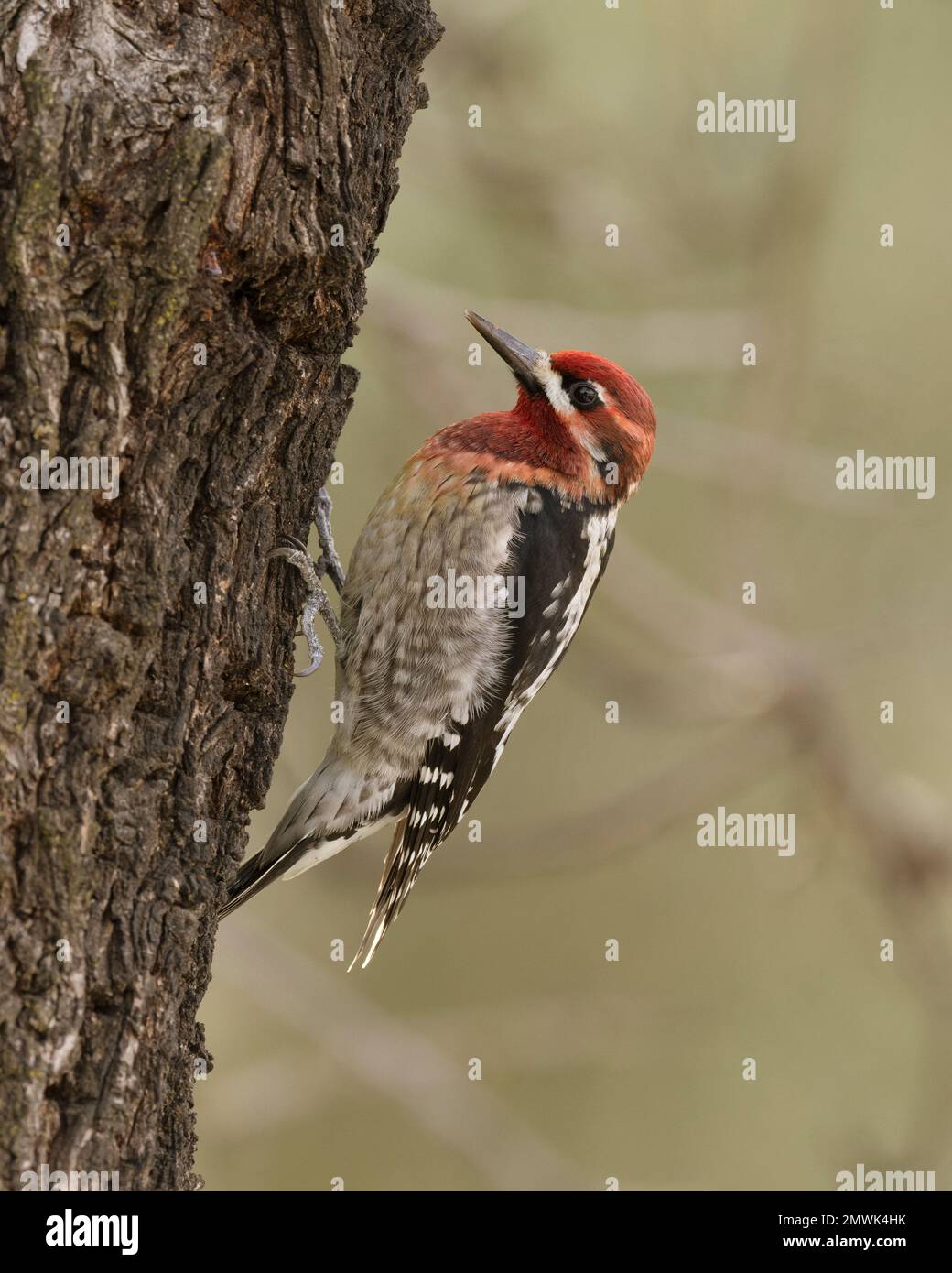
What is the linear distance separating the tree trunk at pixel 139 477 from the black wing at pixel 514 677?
117 centimetres

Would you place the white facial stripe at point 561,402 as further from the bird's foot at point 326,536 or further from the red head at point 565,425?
the bird's foot at point 326,536

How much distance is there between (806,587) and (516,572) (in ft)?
10.2

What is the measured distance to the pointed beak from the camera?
3.68 meters

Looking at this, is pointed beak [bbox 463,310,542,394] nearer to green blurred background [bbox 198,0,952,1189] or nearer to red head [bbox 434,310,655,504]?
red head [bbox 434,310,655,504]

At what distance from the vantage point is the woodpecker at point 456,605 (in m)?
3.55

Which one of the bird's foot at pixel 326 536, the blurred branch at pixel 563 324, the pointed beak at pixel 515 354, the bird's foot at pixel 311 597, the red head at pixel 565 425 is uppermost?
the blurred branch at pixel 563 324

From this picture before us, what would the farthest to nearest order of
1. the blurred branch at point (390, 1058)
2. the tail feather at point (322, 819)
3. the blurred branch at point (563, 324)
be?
the blurred branch at point (390, 1058), the blurred branch at point (563, 324), the tail feather at point (322, 819)

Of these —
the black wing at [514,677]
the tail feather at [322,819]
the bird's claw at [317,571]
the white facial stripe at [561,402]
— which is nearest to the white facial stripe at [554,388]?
the white facial stripe at [561,402]

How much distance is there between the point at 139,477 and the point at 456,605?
1.50 meters

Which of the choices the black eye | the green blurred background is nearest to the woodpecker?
the black eye

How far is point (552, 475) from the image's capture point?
3660mm

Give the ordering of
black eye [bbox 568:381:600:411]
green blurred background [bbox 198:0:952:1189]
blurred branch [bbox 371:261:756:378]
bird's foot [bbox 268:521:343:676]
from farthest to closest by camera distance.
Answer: green blurred background [bbox 198:0:952:1189], blurred branch [bbox 371:261:756:378], black eye [bbox 568:381:600:411], bird's foot [bbox 268:521:343:676]

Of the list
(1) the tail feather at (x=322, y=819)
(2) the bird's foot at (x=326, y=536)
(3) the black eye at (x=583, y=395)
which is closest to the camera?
(2) the bird's foot at (x=326, y=536)

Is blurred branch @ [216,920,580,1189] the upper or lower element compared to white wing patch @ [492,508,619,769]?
lower
